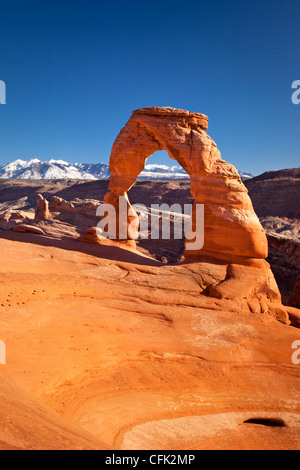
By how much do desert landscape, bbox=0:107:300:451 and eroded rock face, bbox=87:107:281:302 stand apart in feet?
0.15

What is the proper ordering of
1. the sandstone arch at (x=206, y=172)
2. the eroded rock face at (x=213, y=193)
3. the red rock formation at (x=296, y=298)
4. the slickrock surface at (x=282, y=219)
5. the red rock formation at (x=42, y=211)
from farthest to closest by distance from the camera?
the red rock formation at (x=42, y=211) → the slickrock surface at (x=282, y=219) → the red rock formation at (x=296, y=298) → the sandstone arch at (x=206, y=172) → the eroded rock face at (x=213, y=193)

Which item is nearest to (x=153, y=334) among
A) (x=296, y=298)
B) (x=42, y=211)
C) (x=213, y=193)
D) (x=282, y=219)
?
(x=213, y=193)

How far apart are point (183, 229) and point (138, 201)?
80.5ft

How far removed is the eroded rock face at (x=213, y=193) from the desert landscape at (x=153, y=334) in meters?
0.05

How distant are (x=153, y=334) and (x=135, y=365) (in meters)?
1.05

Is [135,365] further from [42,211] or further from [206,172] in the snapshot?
[42,211]

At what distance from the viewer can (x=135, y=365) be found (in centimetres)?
593

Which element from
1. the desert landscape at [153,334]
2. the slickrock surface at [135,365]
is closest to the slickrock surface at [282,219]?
the desert landscape at [153,334]

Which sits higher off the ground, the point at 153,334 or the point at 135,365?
the point at 153,334

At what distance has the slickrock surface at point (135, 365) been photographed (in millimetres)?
4324

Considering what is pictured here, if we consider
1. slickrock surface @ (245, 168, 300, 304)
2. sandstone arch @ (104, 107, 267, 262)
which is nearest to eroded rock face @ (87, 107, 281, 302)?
sandstone arch @ (104, 107, 267, 262)

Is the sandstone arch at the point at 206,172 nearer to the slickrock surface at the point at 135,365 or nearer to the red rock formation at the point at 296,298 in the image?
the slickrock surface at the point at 135,365

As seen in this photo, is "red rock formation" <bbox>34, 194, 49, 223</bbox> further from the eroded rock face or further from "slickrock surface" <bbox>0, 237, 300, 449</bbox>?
"slickrock surface" <bbox>0, 237, 300, 449</bbox>

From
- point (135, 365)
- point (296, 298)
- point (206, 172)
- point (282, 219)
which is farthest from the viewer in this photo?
point (282, 219)
